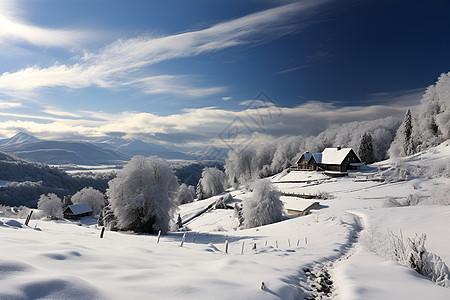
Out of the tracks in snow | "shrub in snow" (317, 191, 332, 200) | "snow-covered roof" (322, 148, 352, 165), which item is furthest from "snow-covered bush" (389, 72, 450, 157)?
the tracks in snow

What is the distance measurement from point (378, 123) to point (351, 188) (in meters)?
77.6

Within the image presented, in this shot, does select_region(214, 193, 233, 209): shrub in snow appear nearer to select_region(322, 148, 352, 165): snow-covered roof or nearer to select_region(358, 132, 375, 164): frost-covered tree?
select_region(322, 148, 352, 165): snow-covered roof

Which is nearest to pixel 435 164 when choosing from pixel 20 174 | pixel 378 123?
pixel 378 123

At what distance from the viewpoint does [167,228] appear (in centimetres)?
2722

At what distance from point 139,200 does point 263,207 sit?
19950 mm

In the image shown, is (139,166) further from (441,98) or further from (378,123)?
(378,123)

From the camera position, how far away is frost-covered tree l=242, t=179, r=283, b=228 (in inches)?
1439

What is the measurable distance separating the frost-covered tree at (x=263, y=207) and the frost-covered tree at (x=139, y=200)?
49.7 feet

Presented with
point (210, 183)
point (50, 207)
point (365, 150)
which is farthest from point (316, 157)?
point (50, 207)

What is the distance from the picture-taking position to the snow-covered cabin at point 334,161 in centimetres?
6631

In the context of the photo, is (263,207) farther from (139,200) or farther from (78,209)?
(78,209)

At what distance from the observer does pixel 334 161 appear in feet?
221

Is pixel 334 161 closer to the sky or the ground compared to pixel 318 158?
closer to the ground

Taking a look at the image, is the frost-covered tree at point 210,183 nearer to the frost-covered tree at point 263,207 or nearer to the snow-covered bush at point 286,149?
the snow-covered bush at point 286,149
